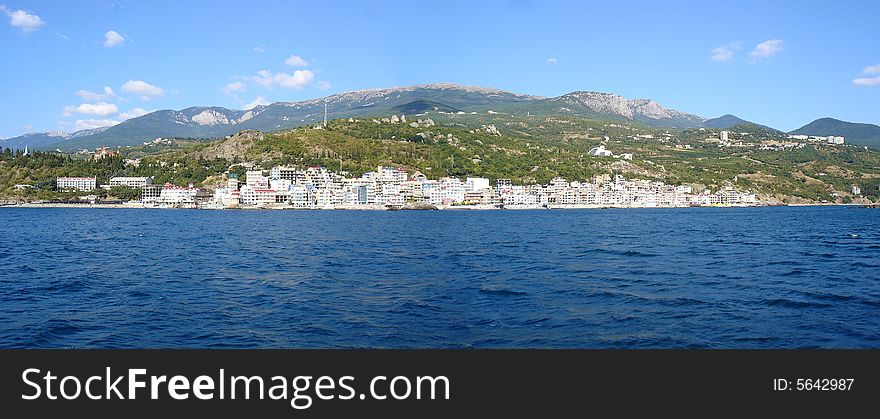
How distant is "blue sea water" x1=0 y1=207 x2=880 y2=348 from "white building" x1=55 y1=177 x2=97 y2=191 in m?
98.2

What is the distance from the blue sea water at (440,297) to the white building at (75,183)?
322 feet

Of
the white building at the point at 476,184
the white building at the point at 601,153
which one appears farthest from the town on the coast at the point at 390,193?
the white building at the point at 601,153

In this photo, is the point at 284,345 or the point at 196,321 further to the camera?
the point at 196,321

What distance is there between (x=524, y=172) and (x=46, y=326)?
134 meters

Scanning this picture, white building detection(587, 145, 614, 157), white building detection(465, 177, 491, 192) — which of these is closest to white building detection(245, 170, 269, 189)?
white building detection(465, 177, 491, 192)

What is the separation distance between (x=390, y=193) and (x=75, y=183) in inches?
2411

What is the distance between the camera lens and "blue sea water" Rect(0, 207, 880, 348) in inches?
490

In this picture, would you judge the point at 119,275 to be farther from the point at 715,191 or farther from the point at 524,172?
the point at 715,191

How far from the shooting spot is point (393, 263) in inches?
1027

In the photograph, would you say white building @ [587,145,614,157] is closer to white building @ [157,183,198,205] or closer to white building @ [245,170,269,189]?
white building @ [245,170,269,189]
